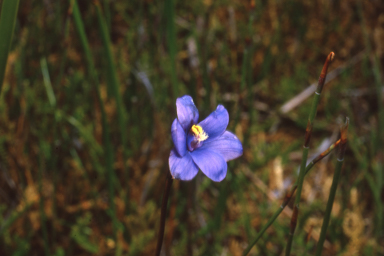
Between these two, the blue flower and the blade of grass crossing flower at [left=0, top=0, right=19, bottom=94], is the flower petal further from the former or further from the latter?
the blade of grass crossing flower at [left=0, top=0, right=19, bottom=94]

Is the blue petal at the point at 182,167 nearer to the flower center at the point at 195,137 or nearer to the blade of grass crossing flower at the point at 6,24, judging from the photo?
the flower center at the point at 195,137

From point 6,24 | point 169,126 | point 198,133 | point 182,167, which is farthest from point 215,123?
point 169,126

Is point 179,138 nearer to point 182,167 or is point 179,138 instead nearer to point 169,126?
point 182,167

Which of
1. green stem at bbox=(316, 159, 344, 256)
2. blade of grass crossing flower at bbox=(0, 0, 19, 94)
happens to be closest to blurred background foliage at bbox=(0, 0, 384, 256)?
blade of grass crossing flower at bbox=(0, 0, 19, 94)

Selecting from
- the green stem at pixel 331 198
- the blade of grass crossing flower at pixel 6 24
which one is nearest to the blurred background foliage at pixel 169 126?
the blade of grass crossing flower at pixel 6 24

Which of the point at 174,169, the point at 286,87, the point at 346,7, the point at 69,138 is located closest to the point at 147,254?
the point at 69,138

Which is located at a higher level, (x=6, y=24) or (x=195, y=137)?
(x=6, y=24)
